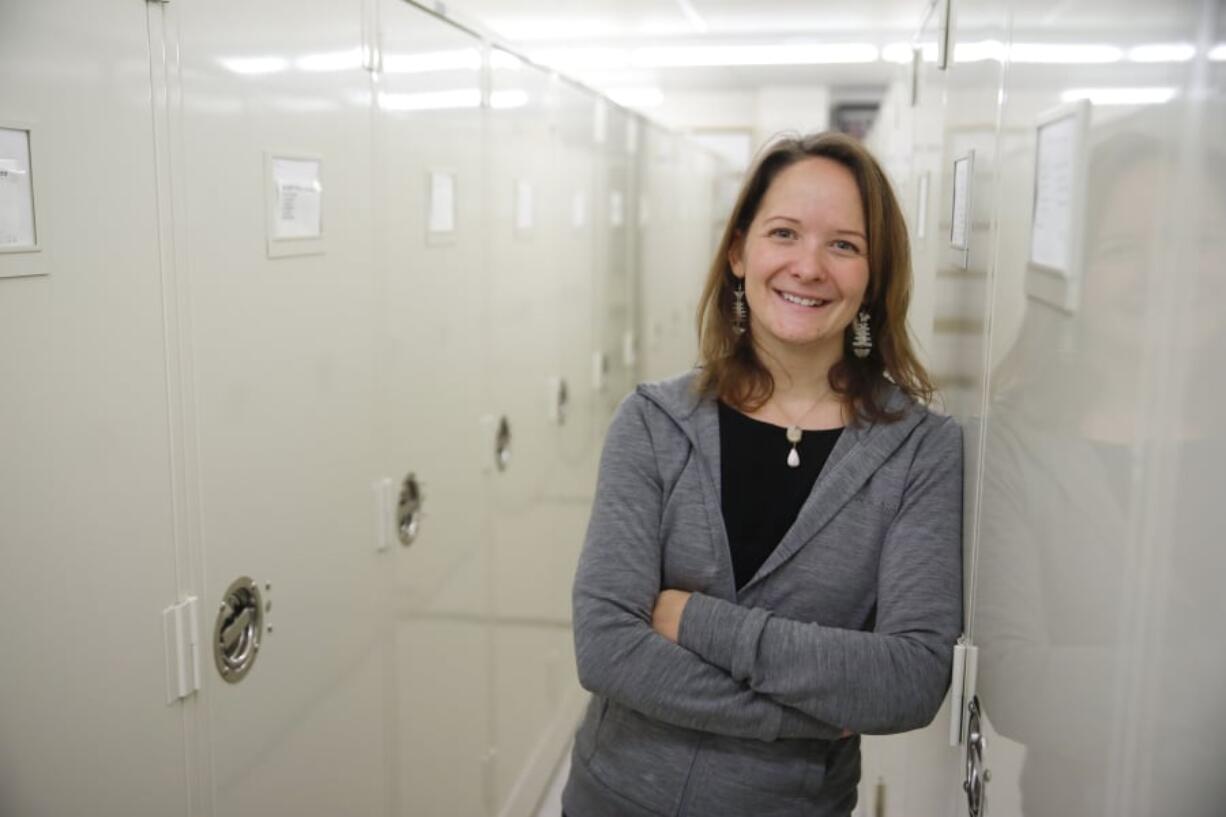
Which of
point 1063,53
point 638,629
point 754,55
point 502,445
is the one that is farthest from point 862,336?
point 754,55

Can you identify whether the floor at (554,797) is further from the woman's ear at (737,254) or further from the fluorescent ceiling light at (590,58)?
the fluorescent ceiling light at (590,58)

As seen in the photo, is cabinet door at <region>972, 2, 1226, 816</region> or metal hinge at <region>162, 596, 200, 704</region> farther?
metal hinge at <region>162, 596, 200, 704</region>

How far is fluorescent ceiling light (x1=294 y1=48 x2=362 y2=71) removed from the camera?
5.59 feet

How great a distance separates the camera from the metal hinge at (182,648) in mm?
1399

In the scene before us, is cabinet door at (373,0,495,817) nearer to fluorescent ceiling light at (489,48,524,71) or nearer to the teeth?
fluorescent ceiling light at (489,48,524,71)

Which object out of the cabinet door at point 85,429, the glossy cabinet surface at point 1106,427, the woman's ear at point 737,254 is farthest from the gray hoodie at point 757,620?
the cabinet door at point 85,429

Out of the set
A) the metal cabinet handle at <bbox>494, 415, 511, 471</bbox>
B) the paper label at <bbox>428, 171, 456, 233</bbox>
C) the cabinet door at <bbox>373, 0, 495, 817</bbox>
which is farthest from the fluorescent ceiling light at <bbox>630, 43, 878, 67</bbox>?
the paper label at <bbox>428, 171, 456, 233</bbox>

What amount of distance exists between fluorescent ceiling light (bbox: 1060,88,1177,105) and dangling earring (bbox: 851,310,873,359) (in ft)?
2.19

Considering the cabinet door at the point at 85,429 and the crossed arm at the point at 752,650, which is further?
the crossed arm at the point at 752,650

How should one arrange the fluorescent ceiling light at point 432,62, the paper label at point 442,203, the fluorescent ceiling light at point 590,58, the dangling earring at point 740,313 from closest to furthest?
the dangling earring at point 740,313 → the fluorescent ceiling light at point 432,62 → the paper label at point 442,203 → the fluorescent ceiling light at point 590,58

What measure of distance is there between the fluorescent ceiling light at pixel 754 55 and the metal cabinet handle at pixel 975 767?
7122 mm

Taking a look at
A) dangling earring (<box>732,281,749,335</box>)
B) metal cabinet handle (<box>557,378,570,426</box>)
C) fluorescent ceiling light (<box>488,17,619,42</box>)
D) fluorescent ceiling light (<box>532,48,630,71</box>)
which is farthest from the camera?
fluorescent ceiling light (<box>532,48,630,71</box>)

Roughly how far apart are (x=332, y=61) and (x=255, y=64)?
0.81 feet

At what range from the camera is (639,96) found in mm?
10711
